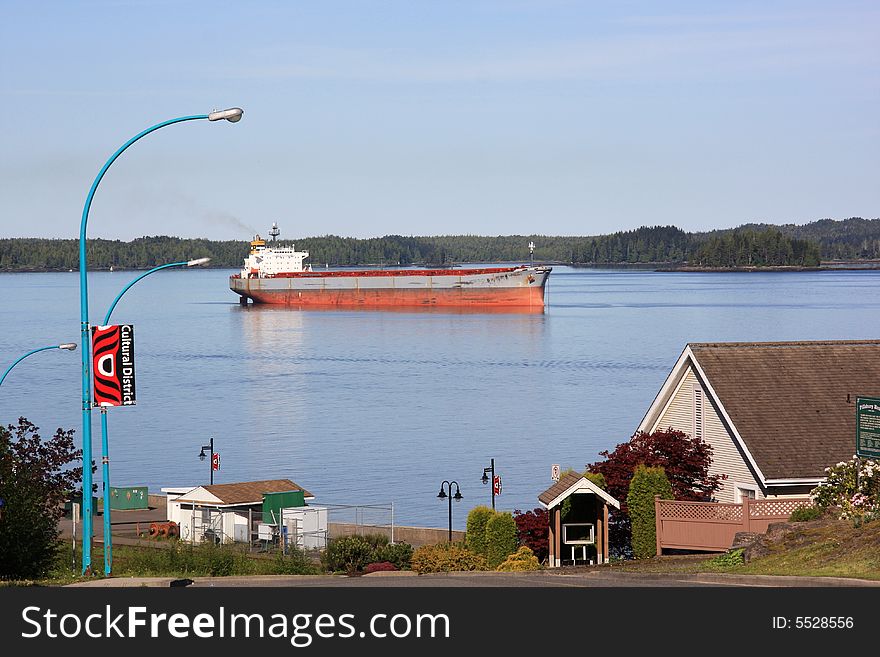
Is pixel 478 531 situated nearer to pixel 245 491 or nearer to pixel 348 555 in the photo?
pixel 348 555

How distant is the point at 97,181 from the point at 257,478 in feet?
110

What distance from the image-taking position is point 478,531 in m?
28.7

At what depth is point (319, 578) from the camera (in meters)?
19.5

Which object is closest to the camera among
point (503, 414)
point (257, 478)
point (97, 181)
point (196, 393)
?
point (97, 181)

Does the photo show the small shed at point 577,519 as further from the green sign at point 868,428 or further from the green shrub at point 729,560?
the green sign at point 868,428

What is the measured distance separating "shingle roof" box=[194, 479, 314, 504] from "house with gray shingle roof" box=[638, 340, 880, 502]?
Result: 13.8m

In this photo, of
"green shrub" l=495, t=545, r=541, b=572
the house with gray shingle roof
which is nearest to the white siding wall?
the house with gray shingle roof

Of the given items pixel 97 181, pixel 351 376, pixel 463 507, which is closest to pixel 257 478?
pixel 463 507

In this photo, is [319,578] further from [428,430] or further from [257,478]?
[428,430]

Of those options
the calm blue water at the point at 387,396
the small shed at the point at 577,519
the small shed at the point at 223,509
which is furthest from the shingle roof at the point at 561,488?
the calm blue water at the point at 387,396

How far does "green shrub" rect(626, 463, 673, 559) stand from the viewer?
2705cm

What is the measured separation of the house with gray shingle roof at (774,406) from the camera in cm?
2811

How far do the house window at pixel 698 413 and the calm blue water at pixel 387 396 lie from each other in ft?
47.5

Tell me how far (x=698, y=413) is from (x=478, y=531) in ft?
22.1
